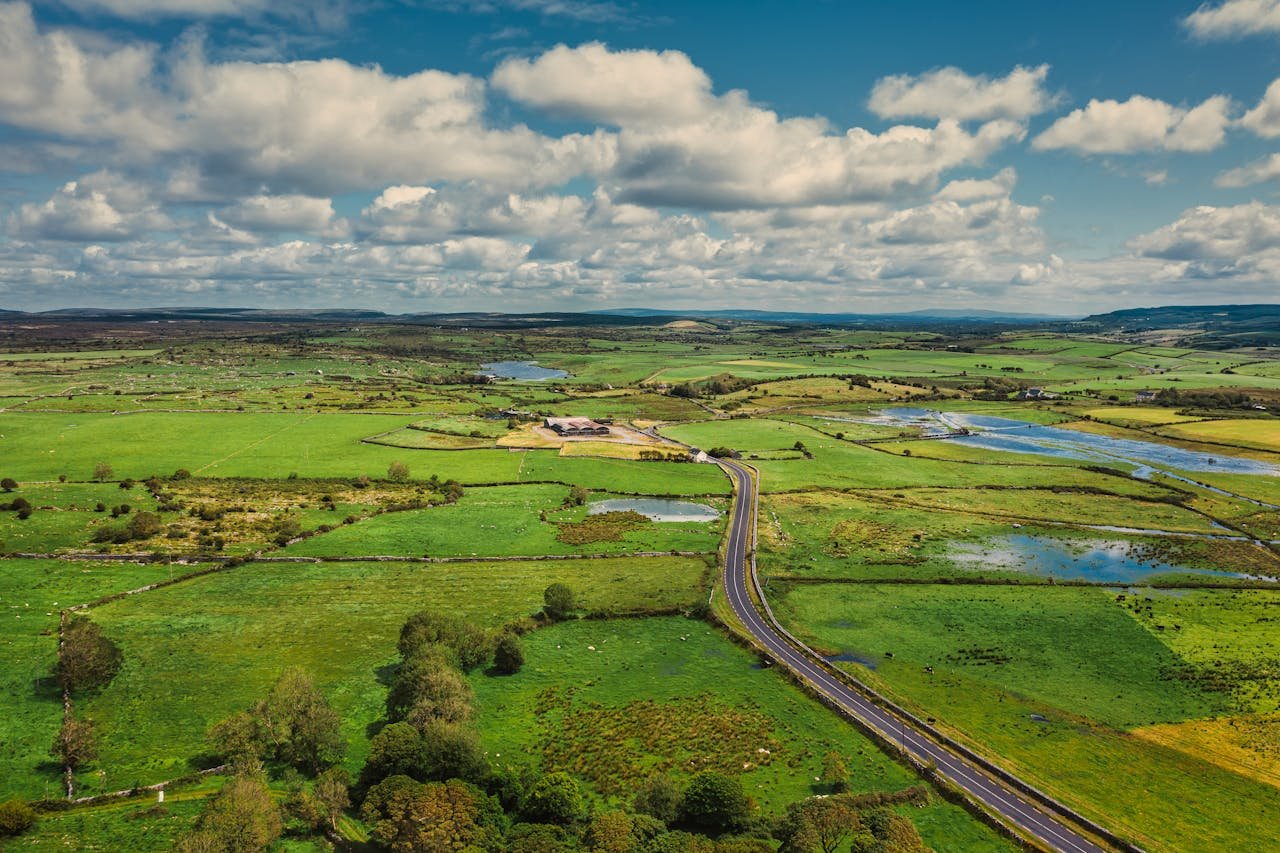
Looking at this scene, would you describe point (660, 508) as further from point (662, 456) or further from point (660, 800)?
point (660, 800)

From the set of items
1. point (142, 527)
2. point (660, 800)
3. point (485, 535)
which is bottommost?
point (660, 800)

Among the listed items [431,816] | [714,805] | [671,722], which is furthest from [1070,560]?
[431,816]

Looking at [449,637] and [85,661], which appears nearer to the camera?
[85,661]

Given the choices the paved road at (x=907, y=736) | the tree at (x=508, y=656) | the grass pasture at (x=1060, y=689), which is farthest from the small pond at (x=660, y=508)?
the tree at (x=508, y=656)

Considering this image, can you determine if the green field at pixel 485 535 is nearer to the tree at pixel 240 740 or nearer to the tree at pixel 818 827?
the tree at pixel 240 740

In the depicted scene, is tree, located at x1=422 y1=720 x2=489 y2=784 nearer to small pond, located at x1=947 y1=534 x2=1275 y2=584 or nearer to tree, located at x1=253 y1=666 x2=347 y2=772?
tree, located at x1=253 y1=666 x2=347 y2=772

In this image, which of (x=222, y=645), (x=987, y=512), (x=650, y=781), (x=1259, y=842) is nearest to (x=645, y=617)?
(x=650, y=781)

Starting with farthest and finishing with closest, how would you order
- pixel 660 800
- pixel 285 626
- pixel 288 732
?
pixel 285 626 → pixel 288 732 → pixel 660 800
